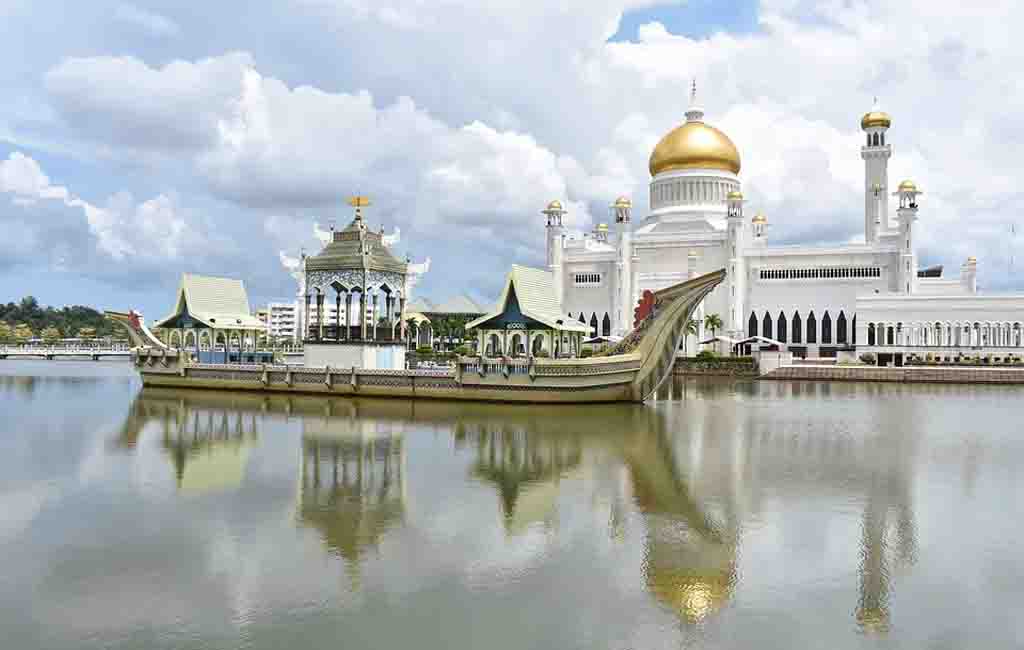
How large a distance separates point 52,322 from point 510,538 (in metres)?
131

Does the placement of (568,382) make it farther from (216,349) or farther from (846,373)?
(846,373)

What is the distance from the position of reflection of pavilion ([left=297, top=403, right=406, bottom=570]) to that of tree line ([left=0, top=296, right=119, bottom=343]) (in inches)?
4047

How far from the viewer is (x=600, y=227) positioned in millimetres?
73750

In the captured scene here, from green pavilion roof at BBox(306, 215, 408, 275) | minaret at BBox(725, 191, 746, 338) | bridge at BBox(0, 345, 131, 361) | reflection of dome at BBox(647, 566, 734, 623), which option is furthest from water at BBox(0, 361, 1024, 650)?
bridge at BBox(0, 345, 131, 361)

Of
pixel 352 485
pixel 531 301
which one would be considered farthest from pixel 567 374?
pixel 352 485

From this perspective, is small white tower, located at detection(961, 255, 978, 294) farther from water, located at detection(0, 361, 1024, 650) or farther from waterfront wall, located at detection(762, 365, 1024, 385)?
water, located at detection(0, 361, 1024, 650)

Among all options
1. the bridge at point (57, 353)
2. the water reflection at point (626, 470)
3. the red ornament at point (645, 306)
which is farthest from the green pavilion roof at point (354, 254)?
the bridge at point (57, 353)

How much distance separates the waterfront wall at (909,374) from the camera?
4144 centimetres

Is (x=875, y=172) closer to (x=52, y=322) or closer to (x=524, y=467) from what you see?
(x=524, y=467)

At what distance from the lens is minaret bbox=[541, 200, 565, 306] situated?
67188 mm

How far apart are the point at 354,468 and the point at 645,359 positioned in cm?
1379

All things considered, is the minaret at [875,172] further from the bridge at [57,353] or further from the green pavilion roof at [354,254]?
the bridge at [57,353]

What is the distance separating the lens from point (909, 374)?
140 ft

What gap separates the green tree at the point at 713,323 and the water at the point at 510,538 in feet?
118
